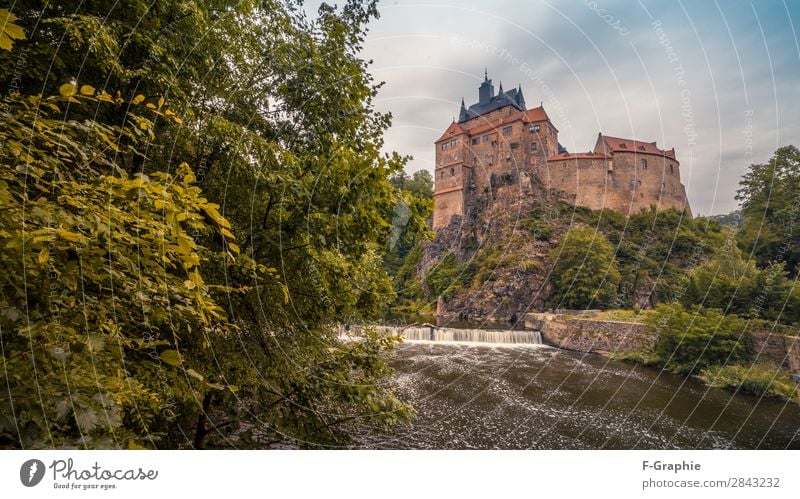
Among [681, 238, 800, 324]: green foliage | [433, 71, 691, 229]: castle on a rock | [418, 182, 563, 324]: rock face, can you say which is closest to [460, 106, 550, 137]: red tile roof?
[433, 71, 691, 229]: castle on a rock

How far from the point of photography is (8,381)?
3.83ft

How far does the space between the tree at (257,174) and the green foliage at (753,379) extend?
1189 cm

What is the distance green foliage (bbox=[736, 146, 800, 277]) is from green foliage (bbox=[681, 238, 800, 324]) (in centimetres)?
82

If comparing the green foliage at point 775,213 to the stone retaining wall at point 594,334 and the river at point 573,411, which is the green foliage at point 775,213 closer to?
the stone retaining wall at point 594,334

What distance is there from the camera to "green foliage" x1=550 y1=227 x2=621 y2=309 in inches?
Answer: 856

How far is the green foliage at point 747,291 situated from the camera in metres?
10.8

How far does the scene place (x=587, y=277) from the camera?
22.9 m

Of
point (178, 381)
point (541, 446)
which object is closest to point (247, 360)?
point (178, 381)

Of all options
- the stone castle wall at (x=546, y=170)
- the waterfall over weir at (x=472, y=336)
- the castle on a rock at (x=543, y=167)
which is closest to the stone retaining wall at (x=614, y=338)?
the waterfall over weir at (x=472, y=336)

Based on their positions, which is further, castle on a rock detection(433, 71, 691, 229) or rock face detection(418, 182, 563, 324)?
castle on a rock detection(433, 71, 691, 229)

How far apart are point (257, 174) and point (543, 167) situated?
4081 centimetres

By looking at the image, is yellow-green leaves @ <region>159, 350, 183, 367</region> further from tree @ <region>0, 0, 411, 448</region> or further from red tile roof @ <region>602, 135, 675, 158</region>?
red tile roof @ <region>602, 135, 675, 158</region>

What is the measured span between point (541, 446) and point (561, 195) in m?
37.8
